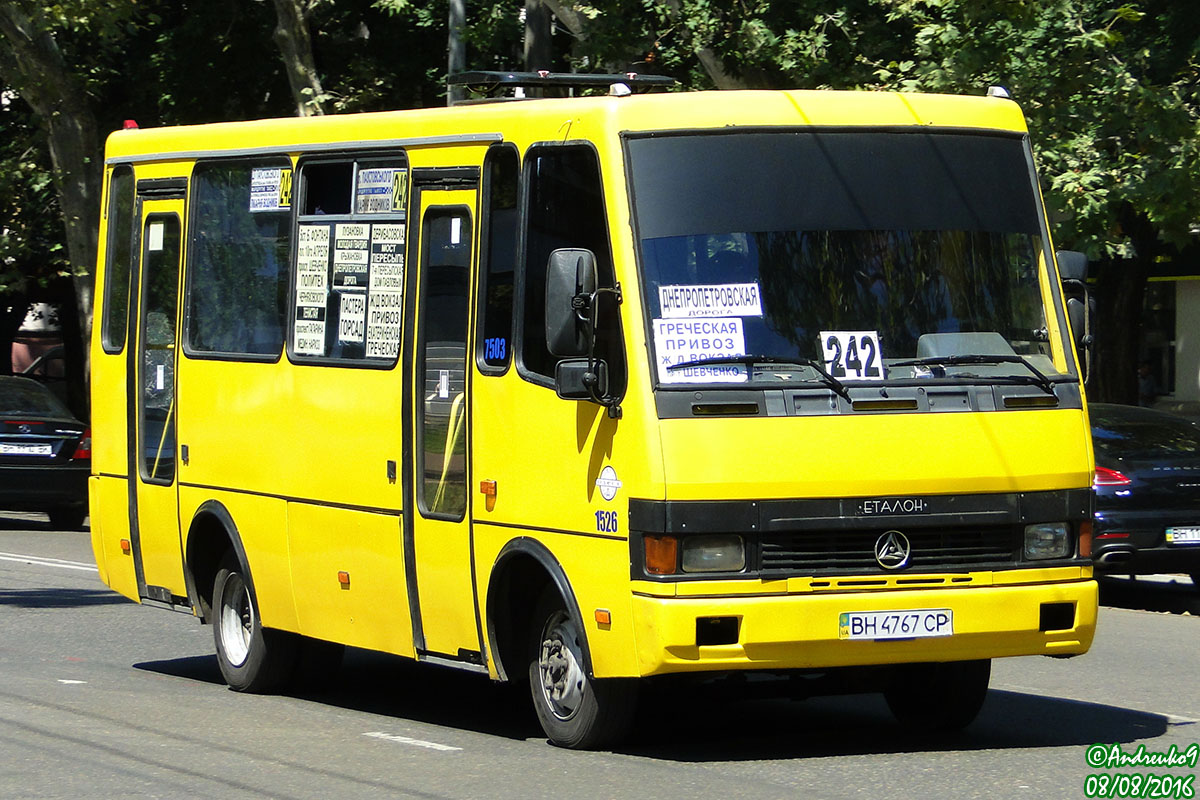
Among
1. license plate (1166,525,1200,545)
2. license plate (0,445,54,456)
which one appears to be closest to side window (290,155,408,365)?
license plate (1166,525,1200,545)

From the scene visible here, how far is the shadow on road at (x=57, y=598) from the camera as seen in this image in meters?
15.3

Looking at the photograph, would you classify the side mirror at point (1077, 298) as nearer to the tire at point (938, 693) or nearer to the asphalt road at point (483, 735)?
the tire at point (938, 693)

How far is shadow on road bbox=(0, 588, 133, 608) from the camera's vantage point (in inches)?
602

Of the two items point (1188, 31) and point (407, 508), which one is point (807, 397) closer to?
point (407, 508)

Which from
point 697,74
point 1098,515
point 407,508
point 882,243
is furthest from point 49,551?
point 882,243

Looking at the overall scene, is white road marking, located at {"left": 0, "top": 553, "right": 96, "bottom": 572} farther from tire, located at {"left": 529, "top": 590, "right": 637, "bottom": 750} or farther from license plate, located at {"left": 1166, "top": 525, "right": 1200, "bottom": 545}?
tire, located at {"left": 529, "top": 590, "right": 637, "bottom": 750}

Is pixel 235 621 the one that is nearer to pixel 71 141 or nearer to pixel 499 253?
pixel 499 253

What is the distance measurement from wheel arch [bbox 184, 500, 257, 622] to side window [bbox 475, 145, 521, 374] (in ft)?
9.07

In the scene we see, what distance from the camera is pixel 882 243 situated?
28.5 feet

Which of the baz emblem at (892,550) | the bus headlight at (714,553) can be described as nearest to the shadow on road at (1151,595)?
the baz emblem at (892,550)

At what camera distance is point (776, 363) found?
330 inches

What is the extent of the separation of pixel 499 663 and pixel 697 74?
44.8ft

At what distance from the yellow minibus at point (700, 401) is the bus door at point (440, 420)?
0.01 metres
